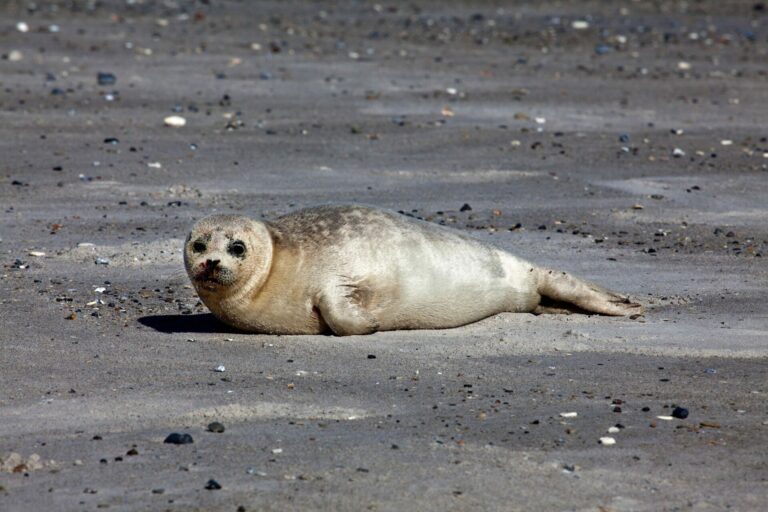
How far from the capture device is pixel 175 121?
37.2 feet

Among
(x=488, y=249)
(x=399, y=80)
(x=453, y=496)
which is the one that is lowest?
(x=453, y=496)

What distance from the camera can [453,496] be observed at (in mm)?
4094

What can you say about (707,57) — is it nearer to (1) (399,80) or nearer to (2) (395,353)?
(1) (399,80)

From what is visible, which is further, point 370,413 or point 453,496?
point 370,413

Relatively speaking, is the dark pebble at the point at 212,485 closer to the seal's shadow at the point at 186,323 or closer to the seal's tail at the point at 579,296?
the seal's shadow at the point at 186,323

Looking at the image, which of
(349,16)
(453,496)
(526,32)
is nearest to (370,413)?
(453,496)

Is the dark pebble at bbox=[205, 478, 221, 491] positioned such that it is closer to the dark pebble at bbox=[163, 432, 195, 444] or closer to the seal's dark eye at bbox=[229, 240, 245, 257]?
the dark pebble at bbox=[163, 432, 195, 444]

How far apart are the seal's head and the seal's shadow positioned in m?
0.22

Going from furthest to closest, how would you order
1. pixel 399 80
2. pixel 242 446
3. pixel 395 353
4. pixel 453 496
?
pixel 399 80 → pixel 395 353 → pixel 242 446 → pixel 453 496

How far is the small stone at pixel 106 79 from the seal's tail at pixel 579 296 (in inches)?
279

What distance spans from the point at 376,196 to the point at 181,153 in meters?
1.86

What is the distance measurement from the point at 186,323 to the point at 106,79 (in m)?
6.89

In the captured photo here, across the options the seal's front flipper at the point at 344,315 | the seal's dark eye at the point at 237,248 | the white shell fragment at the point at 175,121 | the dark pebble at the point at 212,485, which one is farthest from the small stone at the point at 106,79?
the dark pebble at the point at 212,485

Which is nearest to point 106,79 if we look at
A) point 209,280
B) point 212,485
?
point 209,280
